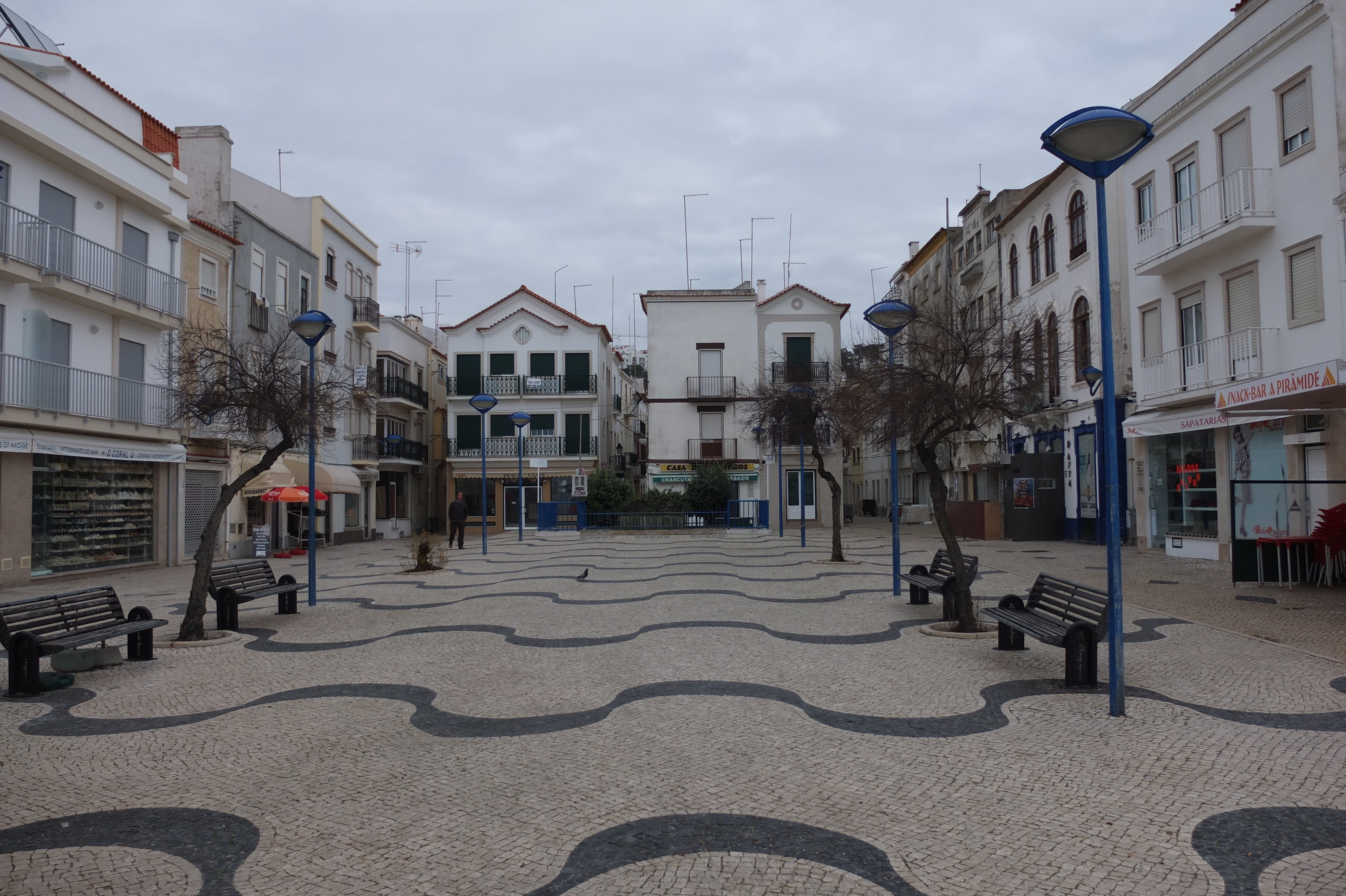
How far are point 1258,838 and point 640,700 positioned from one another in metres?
4.32

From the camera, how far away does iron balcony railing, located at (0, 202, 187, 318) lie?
59.3 ft

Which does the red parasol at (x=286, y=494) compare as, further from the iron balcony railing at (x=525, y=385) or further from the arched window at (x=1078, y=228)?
the arched window at (x=1078, y=228)

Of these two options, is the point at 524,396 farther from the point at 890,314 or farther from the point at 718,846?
the point at 718,846

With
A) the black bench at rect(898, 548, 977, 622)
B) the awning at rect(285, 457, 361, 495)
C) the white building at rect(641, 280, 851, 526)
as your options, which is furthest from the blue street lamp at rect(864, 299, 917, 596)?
the white building at rect(641, 280, 851, 526)

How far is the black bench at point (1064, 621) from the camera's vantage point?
7.25 meters

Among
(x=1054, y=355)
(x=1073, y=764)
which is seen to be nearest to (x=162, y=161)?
(x=1054, y=355)

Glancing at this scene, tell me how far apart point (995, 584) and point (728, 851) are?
12089 mm

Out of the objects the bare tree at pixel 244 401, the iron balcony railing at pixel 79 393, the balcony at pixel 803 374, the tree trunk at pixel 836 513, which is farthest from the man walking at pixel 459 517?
the bare tree at pixel 244 401

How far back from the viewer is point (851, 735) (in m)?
6.12

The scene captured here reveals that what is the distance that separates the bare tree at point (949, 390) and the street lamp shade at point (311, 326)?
774 centimetres

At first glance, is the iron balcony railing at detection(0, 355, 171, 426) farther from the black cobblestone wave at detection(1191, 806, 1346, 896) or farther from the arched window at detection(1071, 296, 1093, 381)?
A: the arched window at detection(1071, 296, 1093, 381)

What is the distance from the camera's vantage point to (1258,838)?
4227 millimetres

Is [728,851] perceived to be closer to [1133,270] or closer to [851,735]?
[851,735]

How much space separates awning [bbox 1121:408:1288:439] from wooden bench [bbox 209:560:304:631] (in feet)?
55.3
